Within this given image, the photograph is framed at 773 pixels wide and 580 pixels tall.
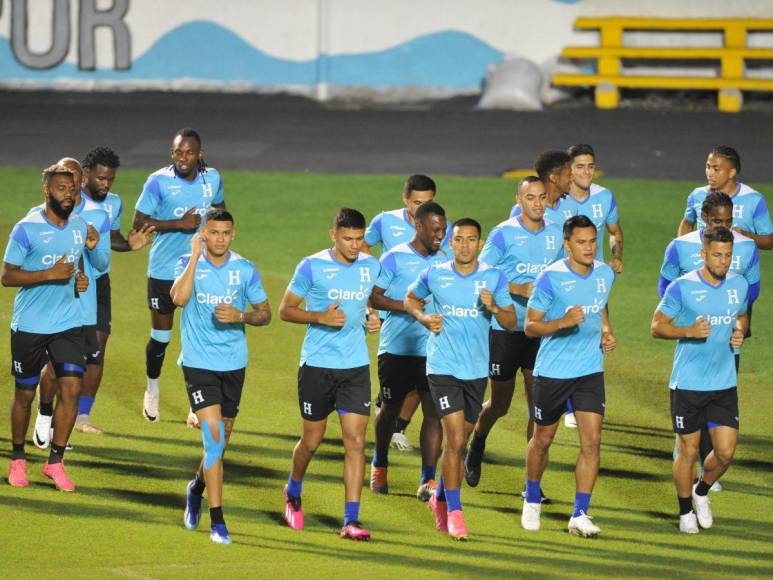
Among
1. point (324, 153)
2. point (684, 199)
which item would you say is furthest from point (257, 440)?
point (324, 153)

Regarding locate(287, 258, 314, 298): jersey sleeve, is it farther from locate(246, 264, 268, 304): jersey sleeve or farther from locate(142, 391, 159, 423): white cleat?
locate(142, 391, 159, 423): white cleat

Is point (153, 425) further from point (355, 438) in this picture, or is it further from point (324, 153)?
point (324, 153)

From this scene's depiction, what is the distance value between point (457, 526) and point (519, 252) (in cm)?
247

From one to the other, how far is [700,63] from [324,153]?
9.23 meters

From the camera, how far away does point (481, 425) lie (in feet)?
36.0

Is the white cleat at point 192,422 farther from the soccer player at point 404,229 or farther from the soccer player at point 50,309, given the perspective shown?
the soccer player at point 50,309

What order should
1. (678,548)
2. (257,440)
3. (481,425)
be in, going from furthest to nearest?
1. (257,440)
2. (481,425)
3. (678,548)

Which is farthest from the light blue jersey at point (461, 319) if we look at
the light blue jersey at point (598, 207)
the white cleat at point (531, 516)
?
the light blue jersey at point (598, 207)

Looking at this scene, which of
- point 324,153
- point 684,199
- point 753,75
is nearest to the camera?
point 684,199

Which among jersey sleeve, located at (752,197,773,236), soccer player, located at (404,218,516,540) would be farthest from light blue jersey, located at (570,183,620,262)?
soccer player, located at (404,218,516,540)

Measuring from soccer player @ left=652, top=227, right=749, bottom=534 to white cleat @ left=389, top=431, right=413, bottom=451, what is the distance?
2.66 m

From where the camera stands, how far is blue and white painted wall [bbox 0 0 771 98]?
103 ft

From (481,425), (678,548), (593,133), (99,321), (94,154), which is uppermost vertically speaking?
(593,133)

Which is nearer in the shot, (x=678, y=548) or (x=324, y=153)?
(x=678, y=548)
